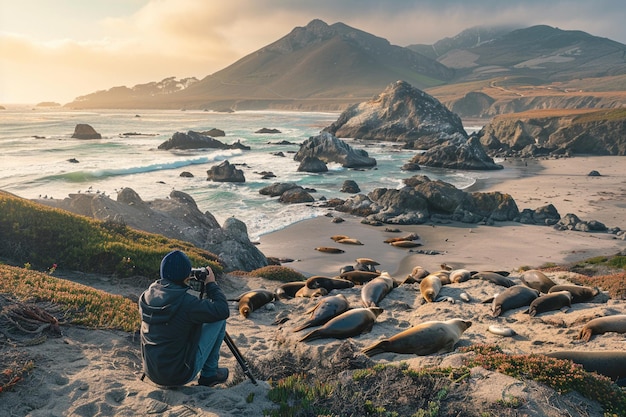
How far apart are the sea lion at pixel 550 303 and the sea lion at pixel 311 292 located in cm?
462

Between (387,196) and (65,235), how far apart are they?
65.2 ft

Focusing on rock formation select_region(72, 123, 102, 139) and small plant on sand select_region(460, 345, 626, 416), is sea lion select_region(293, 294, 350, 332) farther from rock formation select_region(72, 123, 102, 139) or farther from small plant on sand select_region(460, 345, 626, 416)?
rock formation select_region(72, 123, 102, 139)

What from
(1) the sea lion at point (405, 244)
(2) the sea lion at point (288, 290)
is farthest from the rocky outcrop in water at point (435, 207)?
(2) the sea lion at point (288, 290)

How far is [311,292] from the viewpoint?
1133cm

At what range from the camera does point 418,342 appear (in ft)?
23.0

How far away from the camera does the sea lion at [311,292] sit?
11219 millimetres

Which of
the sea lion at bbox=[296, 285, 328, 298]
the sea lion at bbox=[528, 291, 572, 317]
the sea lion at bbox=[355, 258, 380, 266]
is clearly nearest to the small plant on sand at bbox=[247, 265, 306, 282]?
the sea lion at bbox=[296, 285, 328, 298]

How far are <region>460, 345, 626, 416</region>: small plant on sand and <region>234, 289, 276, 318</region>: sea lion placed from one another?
218 inches

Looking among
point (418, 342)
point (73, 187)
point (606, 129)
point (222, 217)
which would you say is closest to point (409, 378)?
point (418, 342)

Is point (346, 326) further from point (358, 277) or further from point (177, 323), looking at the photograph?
point (358, 277)

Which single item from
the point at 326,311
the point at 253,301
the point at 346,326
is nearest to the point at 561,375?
the point at 346,326

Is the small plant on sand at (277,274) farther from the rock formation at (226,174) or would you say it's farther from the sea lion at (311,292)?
the rock formation at (226,174)

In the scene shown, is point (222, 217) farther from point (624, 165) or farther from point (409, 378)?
point (624, 165)

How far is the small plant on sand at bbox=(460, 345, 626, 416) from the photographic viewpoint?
504cm
